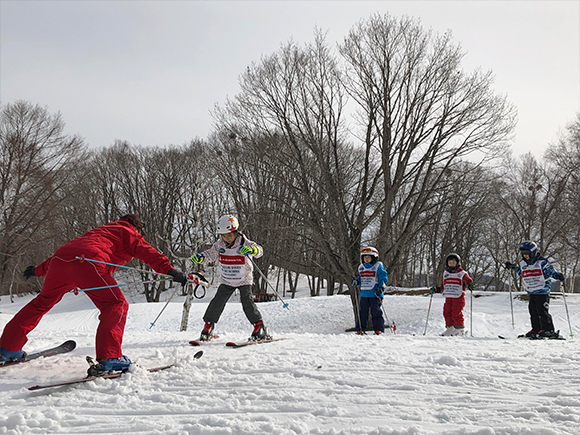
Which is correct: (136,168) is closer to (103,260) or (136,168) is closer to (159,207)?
(159,207)

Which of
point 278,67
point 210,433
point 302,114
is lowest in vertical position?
point 210,433

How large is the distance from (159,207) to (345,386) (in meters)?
29.5

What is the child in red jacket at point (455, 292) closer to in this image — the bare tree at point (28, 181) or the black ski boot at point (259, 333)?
the black ski boot at point (259, 333)

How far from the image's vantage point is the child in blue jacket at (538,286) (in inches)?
316

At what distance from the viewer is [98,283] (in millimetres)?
4043

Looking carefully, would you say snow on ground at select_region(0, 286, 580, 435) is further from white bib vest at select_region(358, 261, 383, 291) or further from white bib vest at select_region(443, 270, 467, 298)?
white bib vest at select_region(443, 270, 467, 298)

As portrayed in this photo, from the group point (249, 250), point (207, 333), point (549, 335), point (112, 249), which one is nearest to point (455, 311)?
point (549, 335)

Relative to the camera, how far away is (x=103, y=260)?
4.19 m

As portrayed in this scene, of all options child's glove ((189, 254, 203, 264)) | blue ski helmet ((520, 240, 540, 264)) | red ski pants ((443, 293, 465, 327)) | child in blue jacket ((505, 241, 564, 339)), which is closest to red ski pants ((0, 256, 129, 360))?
child's glove ((189, 254, 203, 264))

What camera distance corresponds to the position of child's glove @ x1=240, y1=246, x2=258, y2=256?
→ 6032 mm

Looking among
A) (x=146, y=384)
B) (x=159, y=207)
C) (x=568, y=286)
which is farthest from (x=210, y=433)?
(x=568, y=286)

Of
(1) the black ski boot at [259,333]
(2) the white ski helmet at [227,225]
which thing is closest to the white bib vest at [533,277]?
(1) the black ski boot at [259,333]

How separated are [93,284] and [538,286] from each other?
25.6ft

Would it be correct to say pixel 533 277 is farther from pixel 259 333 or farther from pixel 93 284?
pixel 93 284
